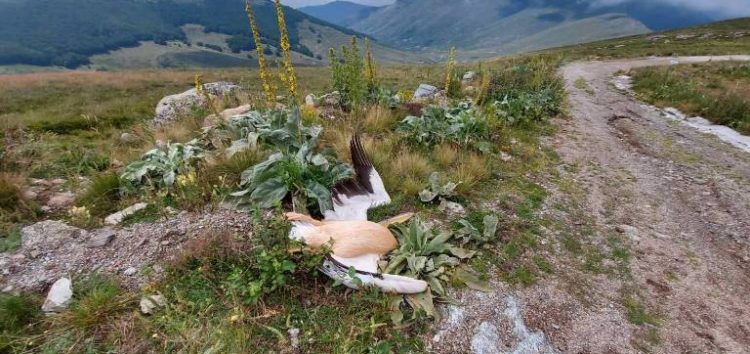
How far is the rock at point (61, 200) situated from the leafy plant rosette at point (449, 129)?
5050 millimetres

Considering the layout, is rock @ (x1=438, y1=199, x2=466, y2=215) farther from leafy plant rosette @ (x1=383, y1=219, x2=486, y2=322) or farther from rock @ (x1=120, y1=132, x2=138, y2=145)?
rock @ (x1=120, y1=132, x2=138, y2=145)

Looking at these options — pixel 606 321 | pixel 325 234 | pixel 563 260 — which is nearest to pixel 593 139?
pixel 563 260

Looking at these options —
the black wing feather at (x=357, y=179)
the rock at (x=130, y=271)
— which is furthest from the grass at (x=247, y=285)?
the black wing feather at (x=357, y=179)

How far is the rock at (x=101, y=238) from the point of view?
3.66 metres

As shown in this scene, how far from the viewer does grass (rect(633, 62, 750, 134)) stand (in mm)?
10047

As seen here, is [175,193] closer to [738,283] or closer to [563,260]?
[563,260]

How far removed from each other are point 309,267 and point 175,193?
86.3 inches

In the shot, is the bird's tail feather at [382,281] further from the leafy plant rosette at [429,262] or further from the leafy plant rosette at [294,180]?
the leafy plant rosette at [294,180]

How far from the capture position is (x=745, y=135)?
29.8 feet

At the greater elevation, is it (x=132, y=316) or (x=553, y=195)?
(x=132, y=316)

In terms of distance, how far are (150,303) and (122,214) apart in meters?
1.59

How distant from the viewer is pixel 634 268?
414 cm

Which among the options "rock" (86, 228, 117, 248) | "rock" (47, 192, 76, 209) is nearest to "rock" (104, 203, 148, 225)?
"rock" (86, 228, 117, 248)

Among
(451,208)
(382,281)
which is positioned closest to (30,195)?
(382,281)
